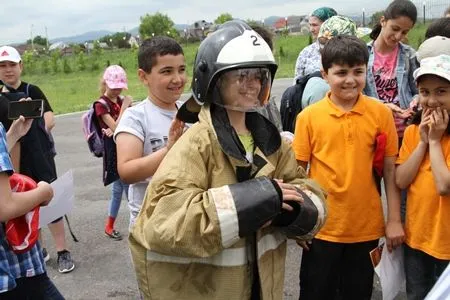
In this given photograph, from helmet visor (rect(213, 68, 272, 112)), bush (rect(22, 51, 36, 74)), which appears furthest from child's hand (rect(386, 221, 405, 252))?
bush (rect(22, 51, 36, 74))

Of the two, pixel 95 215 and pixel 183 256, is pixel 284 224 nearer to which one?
pixel 183 256

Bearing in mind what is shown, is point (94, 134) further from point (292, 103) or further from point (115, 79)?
point (292, 103)

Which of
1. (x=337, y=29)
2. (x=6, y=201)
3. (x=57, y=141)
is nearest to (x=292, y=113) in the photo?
(x=337, y=29)

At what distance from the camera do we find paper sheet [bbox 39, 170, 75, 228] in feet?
10.3

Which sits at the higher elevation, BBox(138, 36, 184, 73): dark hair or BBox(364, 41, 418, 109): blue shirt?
BBox(138, 36, 184, 73): dark hair

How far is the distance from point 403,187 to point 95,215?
383 centimetres

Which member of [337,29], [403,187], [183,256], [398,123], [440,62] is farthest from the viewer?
[337,29]

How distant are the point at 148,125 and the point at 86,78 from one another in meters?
28.1

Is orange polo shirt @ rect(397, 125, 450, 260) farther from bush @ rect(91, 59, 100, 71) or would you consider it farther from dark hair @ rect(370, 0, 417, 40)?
bush @ rect(91, 59, 100, 71)

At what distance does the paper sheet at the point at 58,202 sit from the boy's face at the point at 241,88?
65.1 inches

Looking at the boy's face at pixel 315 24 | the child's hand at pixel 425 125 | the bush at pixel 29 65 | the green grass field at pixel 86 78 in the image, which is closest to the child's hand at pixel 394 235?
the child's hand at pixel 425 125

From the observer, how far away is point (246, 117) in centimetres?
203

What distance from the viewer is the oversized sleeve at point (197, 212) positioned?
158 cm

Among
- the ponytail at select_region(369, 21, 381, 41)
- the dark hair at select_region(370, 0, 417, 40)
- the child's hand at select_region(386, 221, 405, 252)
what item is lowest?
the child's hand at select_region(386, 221, 405, 252)
